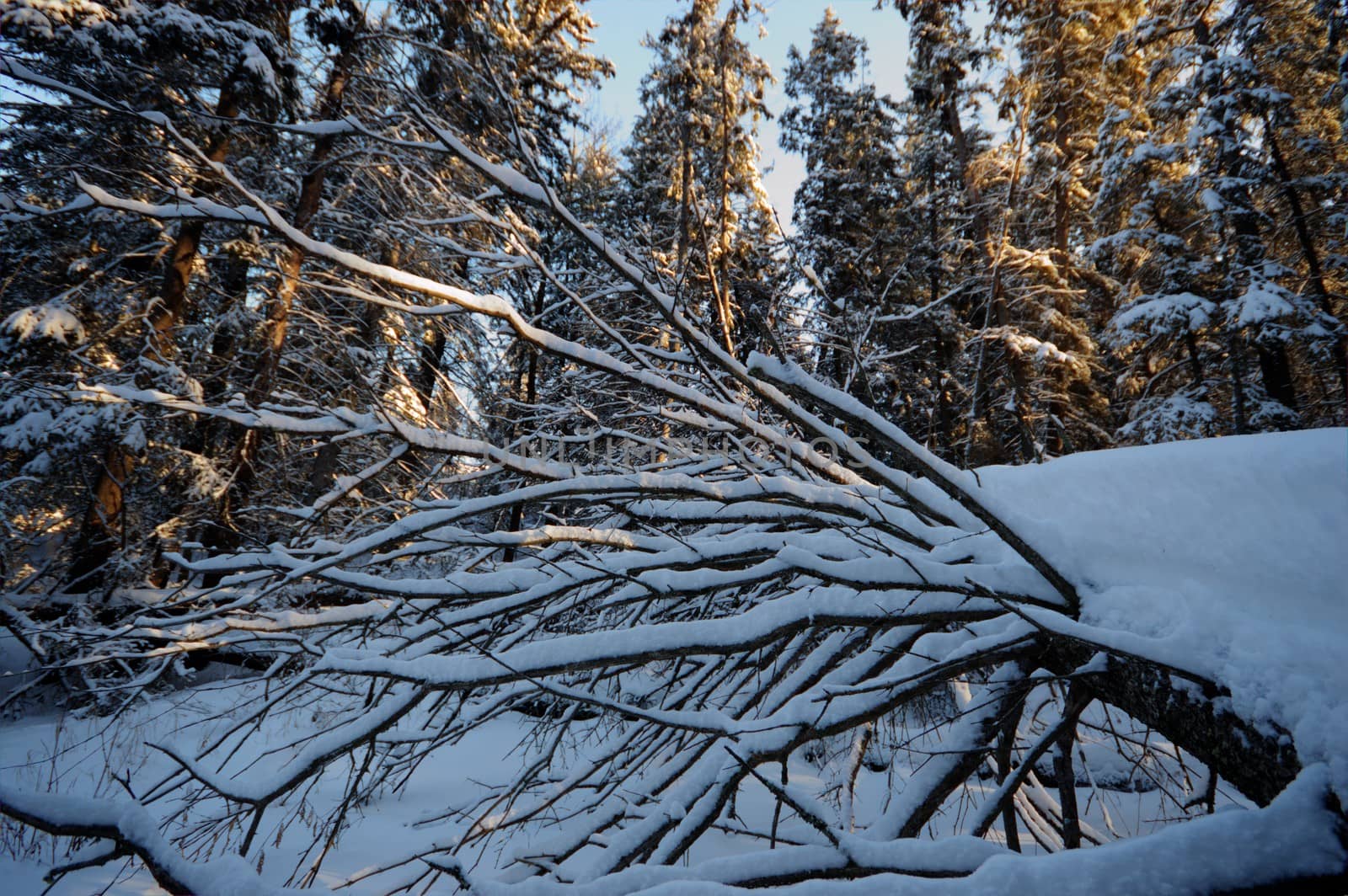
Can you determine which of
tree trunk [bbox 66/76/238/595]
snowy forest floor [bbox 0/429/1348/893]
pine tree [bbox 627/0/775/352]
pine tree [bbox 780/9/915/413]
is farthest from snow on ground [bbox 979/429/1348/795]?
pine tree [bbox 780/9/915/413]

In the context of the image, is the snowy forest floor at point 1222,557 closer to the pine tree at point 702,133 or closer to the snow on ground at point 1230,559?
the snow on ground at point 1230,559

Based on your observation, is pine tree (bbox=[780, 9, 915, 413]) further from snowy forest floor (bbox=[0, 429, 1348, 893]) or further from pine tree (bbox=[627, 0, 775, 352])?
snowy forest floor (bbox=[0, 429, 1348, 893])

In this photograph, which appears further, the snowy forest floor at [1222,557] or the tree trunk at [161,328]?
the tree trunk at [161,328]

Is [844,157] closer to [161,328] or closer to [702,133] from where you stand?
[702,133]

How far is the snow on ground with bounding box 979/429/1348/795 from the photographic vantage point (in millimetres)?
1223

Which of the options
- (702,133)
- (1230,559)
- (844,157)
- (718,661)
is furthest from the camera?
(844,157)

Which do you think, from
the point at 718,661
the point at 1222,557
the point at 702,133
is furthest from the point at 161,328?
the point at 1222,557

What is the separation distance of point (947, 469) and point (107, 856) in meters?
2.34

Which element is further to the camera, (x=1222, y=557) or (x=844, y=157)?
(x=844, y=157)

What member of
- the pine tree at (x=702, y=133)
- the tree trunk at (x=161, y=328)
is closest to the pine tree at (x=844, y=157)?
→ the pine tree at (x=702, y=133)

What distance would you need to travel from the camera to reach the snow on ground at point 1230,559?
122cm

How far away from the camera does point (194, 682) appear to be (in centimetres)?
779

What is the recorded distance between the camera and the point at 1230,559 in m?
1.50

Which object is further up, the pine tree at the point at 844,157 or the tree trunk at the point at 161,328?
the pine tree at the point at 844,157
